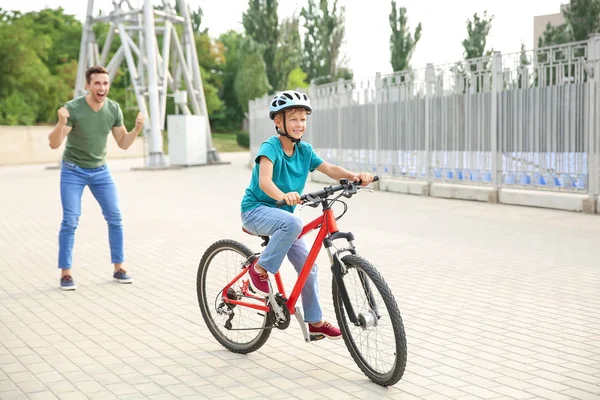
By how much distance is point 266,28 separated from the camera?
60.2 metres

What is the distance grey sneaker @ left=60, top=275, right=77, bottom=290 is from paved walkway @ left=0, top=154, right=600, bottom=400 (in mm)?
74

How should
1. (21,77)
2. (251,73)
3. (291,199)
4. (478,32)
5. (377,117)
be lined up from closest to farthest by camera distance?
(291,199), (377,117), (478,32), (21,77), (251,73)

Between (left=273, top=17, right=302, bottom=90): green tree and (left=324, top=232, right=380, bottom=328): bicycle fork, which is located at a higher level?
(left=273, top=17, right=302, bottom=90): green tree

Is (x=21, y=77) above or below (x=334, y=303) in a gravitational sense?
above

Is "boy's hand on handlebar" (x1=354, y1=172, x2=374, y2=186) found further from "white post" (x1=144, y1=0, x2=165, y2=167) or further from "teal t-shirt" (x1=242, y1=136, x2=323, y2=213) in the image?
"white post" (x1=144, y1=0, x2=165, y2=167)

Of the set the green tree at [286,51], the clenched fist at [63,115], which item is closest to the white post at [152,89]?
the clenched fist at [63,115]

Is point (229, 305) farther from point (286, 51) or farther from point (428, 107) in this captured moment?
point (286, 51)

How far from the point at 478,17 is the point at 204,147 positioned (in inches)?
790

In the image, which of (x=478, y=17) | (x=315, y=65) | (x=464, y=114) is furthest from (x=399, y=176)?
(x=315, y=65)

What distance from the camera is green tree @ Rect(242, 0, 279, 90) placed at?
59094 millimetres

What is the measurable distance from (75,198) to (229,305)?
2804 mm

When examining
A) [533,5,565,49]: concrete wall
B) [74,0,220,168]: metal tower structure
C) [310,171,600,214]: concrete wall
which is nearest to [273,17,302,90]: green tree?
[533,5,565,49]: concrete wall

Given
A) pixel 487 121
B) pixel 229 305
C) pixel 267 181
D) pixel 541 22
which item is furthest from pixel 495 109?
pixel 541 22

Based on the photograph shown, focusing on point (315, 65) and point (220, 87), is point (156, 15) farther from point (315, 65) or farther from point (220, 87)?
point (220, 87)
